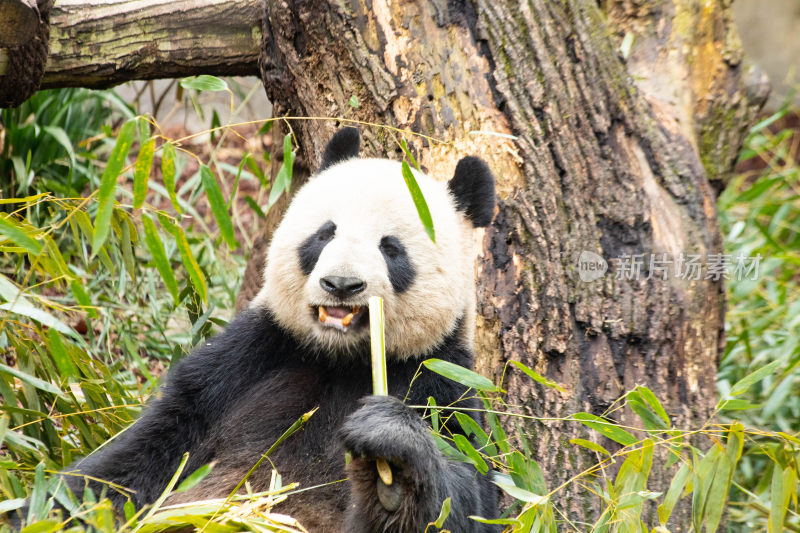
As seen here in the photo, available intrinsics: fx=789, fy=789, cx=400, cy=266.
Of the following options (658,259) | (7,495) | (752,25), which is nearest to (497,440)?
(658,259)

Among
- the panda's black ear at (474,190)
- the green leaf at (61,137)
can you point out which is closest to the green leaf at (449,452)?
the panda's black ear at (474,190)

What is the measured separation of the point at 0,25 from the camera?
119 inches

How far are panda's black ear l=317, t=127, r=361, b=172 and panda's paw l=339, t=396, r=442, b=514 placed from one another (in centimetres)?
118

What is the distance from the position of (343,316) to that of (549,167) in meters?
1.34

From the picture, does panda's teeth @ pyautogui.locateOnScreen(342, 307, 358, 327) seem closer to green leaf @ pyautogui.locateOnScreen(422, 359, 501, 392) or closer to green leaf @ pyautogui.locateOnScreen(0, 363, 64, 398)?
green leaf @ pyautogui.locateOnScreen(422, 359, 501, 392)

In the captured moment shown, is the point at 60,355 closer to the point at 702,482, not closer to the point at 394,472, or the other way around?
the point at 394,472

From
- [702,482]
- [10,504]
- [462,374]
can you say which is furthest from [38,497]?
[702,482]

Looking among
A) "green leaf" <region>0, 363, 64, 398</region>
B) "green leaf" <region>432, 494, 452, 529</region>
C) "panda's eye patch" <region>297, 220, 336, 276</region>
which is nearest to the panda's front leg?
"green leaf" <region>432, 494, 452, 529</region>

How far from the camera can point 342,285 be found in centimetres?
255

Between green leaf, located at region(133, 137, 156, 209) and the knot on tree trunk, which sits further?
the knot on tree trunk

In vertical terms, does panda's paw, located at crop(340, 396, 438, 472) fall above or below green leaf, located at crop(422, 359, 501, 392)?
below

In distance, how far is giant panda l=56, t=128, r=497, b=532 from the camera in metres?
2.74

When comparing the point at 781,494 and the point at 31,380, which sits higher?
the point at 31,380

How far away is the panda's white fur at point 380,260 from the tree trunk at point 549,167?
1.63 ft
